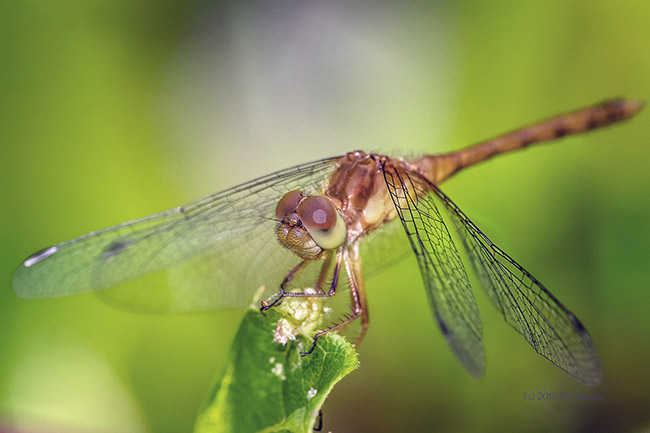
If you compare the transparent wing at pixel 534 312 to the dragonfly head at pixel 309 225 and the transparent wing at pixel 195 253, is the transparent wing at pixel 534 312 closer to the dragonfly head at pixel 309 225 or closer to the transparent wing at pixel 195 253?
the dragonfly head at pixel 309 225

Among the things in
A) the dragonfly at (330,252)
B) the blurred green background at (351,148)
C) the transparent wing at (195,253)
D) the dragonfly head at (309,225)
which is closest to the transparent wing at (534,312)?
the dragonfly at (330,252)

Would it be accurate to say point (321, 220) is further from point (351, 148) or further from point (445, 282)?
point (351, 148)

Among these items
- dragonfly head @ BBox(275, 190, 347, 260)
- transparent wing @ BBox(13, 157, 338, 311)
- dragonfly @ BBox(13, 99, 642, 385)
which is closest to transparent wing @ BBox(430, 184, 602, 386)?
dragonfly @ BBox(13, 99, 642, 385)

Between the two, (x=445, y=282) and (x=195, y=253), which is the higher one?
(x=195, y=253)

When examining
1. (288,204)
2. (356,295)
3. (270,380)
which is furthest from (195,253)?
(270,380)

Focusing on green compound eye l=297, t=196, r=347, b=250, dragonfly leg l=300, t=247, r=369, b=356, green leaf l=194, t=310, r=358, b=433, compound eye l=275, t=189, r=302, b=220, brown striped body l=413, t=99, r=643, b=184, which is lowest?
green leaf l=194, t=310, r=358, b=433

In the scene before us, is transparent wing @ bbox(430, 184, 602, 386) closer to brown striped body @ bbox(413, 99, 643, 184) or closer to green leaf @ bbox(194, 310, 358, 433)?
brown striped body @ bbox(413, 99, 643, 184)
